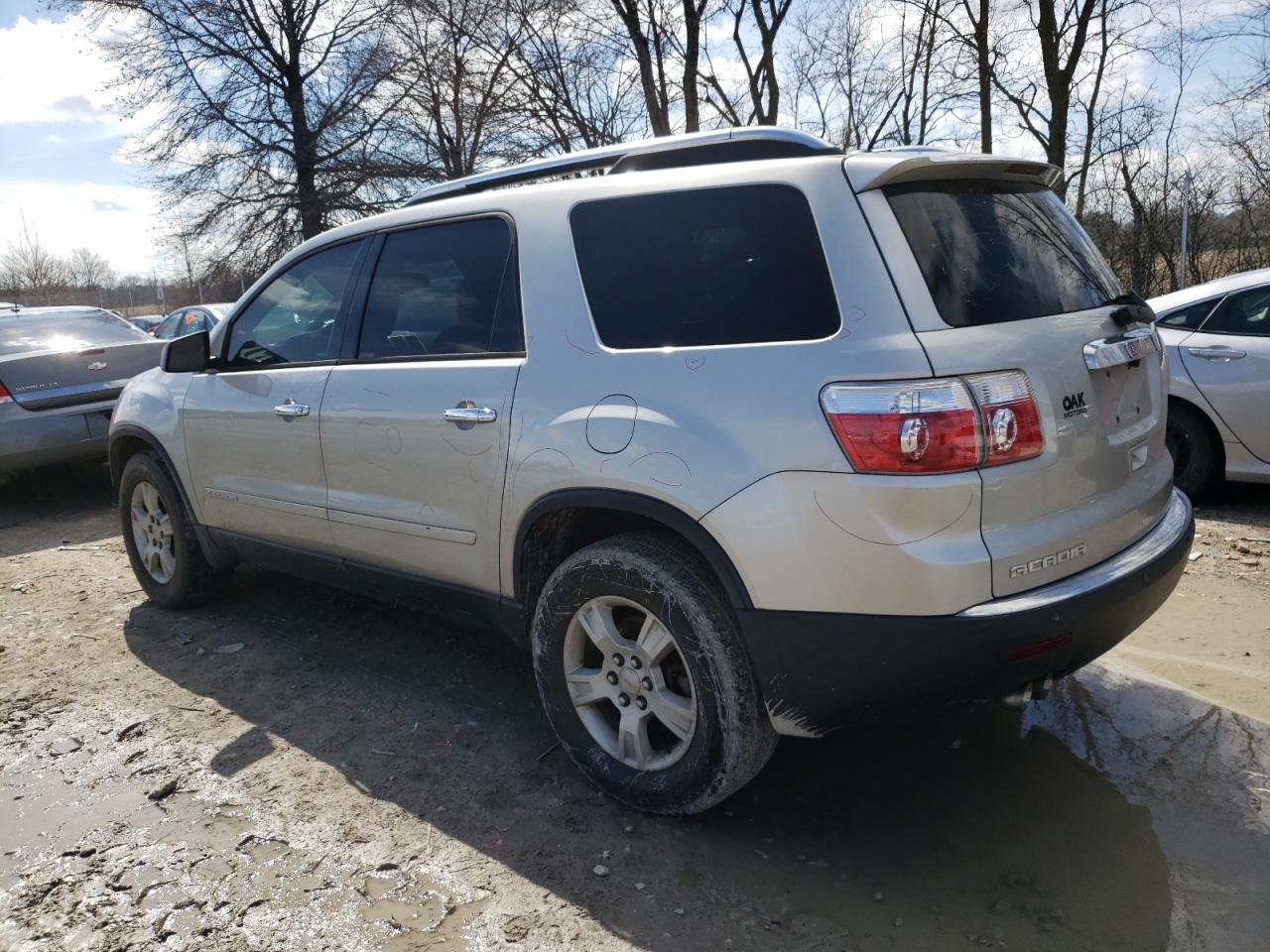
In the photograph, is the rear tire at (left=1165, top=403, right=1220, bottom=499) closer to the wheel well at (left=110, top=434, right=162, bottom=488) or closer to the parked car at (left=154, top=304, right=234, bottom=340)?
the wheel well at (left=110, top=434, right=162, bottom=488)

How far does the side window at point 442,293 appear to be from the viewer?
3203 mm

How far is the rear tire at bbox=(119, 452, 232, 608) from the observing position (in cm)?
469

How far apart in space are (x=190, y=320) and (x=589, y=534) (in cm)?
1342

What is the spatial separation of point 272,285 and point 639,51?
12743 mm

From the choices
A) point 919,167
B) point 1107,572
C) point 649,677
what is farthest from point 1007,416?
point 649,677

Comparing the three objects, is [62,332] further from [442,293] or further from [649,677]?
[649,677]

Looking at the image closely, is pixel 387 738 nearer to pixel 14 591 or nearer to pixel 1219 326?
pixel 14 591

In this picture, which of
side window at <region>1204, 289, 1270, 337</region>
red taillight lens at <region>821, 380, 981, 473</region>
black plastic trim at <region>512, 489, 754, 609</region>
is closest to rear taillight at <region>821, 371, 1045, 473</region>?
red taillight lens at <region>821, 380, 981, 473</region>

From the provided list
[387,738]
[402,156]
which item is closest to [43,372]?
[387,738]

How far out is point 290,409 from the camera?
379 cm

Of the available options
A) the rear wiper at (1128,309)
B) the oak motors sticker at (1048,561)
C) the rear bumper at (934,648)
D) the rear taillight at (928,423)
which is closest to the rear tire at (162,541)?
the rear bumper at (934,648)

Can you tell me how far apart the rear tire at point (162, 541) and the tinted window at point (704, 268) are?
281 cm

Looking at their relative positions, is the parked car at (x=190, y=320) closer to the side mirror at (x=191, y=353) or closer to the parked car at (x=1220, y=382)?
the side mirror at (x=191, y=353)

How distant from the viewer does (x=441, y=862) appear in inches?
106
